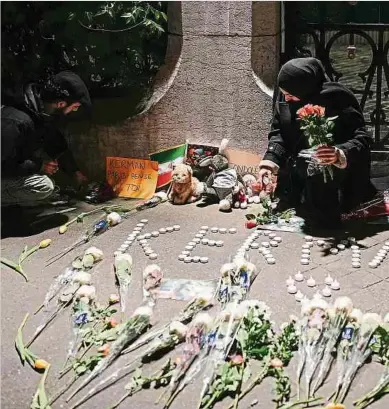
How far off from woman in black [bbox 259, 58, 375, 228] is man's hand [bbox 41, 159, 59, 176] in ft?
5.75

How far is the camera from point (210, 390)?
408 centimetres

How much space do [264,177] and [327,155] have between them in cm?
90

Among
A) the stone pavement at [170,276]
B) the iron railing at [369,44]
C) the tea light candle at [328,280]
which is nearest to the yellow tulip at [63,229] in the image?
the stone pavement at [170,276]

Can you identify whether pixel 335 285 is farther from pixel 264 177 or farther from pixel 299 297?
pixel 264 177

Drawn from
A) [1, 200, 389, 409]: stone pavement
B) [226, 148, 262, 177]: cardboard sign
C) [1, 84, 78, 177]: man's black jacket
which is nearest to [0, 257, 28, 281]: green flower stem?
[1, 200, 389, 409]: stone pavement

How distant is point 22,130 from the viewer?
620cm

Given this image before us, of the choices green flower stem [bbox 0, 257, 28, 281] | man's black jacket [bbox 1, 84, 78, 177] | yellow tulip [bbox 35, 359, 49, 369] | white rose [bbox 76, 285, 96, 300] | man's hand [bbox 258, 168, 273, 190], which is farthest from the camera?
man's hand [bbox 258, 168, 273, 190]

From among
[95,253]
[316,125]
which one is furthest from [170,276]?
A: [316,125]

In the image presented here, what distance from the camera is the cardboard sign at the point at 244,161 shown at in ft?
23.0

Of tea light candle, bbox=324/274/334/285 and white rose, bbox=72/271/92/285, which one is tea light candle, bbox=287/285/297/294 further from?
white rose, bbox=72/271/92/285

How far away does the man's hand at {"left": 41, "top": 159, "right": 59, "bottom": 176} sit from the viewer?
265 inches

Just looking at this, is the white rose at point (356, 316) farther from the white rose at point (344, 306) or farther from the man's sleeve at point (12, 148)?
the man's sleeve at point (12, 148)

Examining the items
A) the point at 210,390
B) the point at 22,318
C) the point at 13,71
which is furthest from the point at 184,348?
the point at 13,71

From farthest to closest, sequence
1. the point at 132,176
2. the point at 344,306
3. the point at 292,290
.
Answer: the point at 132,176 → the point at 292,290 → the point at 344,306
